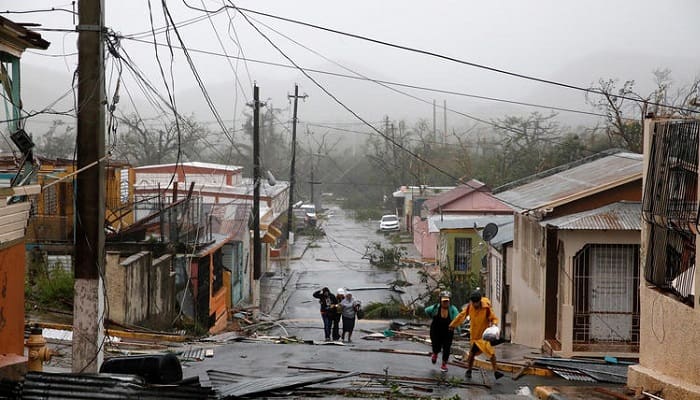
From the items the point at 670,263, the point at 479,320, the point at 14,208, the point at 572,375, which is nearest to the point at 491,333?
the point at 479,320

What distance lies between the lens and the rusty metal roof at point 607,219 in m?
18.5

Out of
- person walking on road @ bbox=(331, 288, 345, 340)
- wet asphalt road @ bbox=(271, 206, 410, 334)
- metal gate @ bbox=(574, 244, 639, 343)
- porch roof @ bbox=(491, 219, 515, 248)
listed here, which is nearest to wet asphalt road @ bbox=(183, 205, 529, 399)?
wet asphalt road @ bbox=(271, 206, 410, 334)

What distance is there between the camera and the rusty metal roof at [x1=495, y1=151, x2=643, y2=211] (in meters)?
19.8

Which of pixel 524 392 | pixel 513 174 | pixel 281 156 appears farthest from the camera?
pixel 281 156

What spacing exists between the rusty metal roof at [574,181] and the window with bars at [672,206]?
641 centimetres

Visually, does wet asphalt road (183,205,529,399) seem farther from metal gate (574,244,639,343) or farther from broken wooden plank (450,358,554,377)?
metal gate (574,244,639,343)

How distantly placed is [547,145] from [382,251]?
26580mm

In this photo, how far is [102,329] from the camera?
10.9 metres

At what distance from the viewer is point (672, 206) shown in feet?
40.9

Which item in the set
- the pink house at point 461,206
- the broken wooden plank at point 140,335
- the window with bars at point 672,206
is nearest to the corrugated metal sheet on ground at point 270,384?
the window with bars at point 672,206

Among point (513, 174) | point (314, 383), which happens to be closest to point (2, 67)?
point (314, 383)

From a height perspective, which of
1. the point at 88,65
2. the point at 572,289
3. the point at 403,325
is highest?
the point at 88,65

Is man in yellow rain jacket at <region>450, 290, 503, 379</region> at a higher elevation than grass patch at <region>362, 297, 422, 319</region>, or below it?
higher

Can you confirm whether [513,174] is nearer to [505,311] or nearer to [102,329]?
[505,311]
